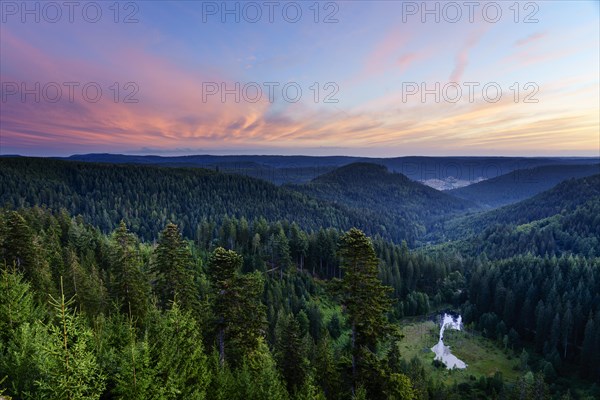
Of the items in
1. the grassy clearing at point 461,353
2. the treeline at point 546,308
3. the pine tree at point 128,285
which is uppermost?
the pine tree at point 128,285

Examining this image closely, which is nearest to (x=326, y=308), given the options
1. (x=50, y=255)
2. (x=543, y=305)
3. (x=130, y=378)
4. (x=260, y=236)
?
(x=260, y=236)

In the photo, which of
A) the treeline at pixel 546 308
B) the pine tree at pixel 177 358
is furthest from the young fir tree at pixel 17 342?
the treeline at pixel 546 308

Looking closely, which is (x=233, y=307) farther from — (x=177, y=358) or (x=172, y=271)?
(x=172, y=271)

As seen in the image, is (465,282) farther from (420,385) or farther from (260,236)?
(420,385)

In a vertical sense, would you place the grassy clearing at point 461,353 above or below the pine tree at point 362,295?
below

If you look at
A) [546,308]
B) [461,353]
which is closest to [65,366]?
[461,353]

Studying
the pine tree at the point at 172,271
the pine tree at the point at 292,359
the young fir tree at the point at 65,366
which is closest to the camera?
the young fir tree at the point at 65,366

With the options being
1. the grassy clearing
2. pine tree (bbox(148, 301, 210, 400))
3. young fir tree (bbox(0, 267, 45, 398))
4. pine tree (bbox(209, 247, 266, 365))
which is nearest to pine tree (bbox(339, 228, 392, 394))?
pine tree (bbox(209, 247, 266, 365))

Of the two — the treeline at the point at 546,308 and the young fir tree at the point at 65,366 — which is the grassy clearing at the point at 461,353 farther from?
the young fir tree at the point at 65,366
